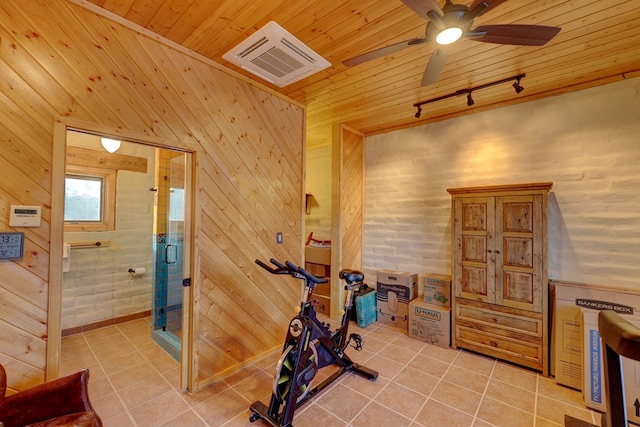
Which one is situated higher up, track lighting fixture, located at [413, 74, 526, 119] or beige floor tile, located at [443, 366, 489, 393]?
track lighting fixture, located at [413, 74, 526, 119]

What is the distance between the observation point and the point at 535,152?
3.10 m

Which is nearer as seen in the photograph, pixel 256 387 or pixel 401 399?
pixel 401 399

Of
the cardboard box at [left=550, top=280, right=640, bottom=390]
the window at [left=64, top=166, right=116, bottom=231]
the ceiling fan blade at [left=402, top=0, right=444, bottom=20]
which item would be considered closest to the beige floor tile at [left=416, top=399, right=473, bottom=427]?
the cardboard box at [left=550, top=280, right=640, bottom=390]

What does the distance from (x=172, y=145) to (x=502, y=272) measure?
342 centimetres

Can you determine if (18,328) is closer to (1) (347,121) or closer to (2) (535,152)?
(1) (347,121)

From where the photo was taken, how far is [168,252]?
3270 millimetres

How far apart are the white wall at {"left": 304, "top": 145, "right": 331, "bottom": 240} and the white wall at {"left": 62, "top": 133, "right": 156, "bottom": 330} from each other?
2.62 metres

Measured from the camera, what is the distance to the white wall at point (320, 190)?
500cm

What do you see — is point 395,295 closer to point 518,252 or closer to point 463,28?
point 518,252

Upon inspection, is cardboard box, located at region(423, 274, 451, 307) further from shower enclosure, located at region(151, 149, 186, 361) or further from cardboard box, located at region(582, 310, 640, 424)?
shower enclosure, located at region(151, 149, 186, 361)

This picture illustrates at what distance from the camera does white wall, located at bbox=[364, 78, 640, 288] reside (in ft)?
8.73

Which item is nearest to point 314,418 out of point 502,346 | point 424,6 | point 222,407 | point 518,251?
point 222,407

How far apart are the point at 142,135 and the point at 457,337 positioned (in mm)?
3735

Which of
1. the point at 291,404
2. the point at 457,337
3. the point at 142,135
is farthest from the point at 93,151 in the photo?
the point at 457,337
